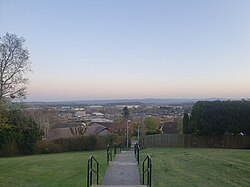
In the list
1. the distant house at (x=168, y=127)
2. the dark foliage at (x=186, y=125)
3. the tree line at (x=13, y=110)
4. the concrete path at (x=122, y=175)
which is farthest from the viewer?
the distant house at (x=168, y=127)

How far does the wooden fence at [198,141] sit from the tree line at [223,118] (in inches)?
25.3

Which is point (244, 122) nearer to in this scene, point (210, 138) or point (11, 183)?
point (210, 138)

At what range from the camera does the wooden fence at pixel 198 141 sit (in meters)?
38.2

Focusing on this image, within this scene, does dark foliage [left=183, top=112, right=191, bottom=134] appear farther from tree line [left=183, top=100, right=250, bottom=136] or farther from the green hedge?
the green hedge

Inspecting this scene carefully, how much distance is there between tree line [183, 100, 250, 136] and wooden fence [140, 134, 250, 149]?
643 millimetres

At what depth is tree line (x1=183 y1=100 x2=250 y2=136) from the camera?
37.9 metres

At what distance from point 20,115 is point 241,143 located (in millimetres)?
22933

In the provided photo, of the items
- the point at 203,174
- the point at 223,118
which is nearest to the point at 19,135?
the point at 223,118

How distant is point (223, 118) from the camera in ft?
124

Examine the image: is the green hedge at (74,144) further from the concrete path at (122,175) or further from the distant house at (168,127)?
the distant house at (168,127)

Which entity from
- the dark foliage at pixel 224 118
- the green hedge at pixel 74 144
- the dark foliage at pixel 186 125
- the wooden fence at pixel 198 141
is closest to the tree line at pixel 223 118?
the dark foliage at pixel 224 118

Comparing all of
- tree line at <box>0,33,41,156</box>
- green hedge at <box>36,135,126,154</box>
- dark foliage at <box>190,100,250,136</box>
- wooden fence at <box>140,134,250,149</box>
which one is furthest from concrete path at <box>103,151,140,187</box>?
wooden fence at <box>140,134,250,149</box>

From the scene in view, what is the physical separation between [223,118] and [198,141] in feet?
12.8

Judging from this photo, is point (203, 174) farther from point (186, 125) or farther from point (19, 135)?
point (186, 125)
